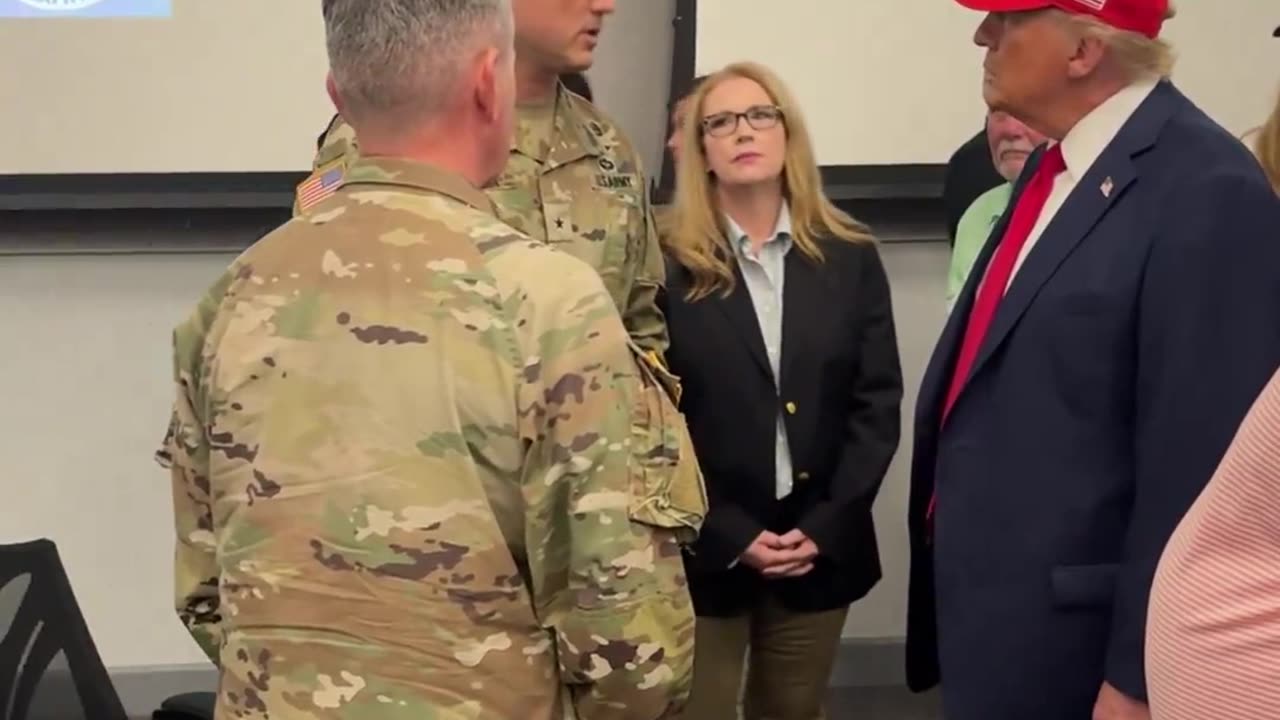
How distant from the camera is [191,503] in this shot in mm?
1251

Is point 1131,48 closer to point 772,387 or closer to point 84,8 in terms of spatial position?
point 772,387

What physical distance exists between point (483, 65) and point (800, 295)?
1.38m

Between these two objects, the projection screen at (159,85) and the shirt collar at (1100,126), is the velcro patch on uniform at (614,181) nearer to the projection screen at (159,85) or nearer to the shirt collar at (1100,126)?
the shirt collar at (1100,126)

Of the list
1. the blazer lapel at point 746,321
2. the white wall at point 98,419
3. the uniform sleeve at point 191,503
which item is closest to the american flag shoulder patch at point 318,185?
the uniform sleeve at point 191,503

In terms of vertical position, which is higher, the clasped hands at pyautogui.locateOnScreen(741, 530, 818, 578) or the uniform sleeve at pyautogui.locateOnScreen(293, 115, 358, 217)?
the uniform sleeve at pyautogui.locateOnScreen(293, 115, 358, 217)

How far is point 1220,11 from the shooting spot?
3.07 m

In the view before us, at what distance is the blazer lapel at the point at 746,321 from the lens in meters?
2.35

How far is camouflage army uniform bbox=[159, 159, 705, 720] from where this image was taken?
1.06 metres

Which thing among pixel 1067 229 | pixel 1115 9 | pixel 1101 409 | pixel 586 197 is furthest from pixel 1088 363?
pixel 586 197

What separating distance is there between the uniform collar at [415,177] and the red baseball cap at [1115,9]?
72 centimetres

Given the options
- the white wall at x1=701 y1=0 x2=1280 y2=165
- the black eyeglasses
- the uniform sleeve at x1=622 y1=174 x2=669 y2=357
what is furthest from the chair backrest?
the white wall at x1=701 y1=0 x2=1280 y2=165

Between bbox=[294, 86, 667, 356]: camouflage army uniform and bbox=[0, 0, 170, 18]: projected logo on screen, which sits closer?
bbox=[294, 86, 667, 356]: camouflage army uniform

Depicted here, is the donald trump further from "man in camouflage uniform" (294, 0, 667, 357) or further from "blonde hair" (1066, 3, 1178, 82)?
"man in camouflage uniform" (294, 0, 667, 357)

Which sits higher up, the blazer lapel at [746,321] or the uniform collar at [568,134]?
the uniform collar at [568,134]
